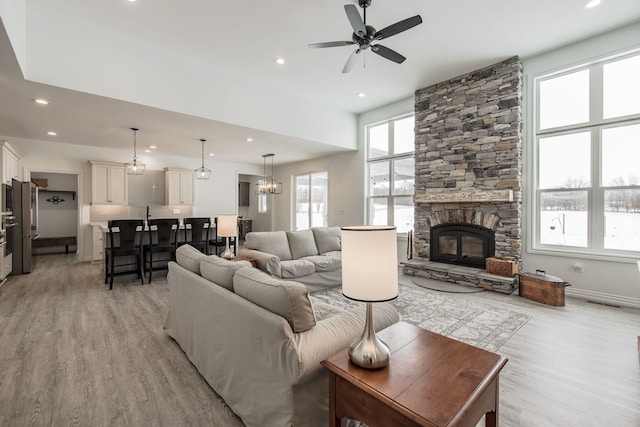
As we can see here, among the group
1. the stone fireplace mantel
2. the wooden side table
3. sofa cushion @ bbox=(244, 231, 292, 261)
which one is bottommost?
the wooden side table

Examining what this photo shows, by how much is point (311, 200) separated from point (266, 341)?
23.8 ft

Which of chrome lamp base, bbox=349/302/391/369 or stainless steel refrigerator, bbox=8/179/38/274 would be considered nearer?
chrome lamp base, bbox=349/302/391/369

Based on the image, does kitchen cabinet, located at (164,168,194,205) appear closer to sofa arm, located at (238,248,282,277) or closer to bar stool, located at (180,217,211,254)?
bar stool, located at (180,217,211,254)

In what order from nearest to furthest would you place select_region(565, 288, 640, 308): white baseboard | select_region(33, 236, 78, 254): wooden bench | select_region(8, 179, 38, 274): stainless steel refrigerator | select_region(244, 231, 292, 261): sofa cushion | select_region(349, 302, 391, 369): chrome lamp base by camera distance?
select_region(349, 302, 391, 369): chrome lamp base, select_region(565, 288, 640, 308): white baseboard, select_region(244, 231, 292, 261): sofa cushion, select_region(8, 179, 38, 274): stainless steel refrigerator, select_region(33, 236, 78, 254): wooden bench

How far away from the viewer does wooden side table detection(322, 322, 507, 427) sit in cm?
105

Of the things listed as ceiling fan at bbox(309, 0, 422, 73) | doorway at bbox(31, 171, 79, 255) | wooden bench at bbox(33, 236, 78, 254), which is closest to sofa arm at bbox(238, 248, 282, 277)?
ceiling fan at bbox(309, 0, 422, 73)

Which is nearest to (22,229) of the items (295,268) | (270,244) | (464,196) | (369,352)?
(270,244)

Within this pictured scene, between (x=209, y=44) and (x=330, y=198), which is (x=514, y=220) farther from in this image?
(x=209, y=44)

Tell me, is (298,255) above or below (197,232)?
below

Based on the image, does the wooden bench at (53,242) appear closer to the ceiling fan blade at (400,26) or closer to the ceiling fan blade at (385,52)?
the ceiling fan blade at (385,52)

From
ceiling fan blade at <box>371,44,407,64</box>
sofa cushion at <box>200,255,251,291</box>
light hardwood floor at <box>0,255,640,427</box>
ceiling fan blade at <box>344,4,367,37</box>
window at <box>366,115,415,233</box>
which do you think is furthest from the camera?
window at <box>366,115,415,233</box>

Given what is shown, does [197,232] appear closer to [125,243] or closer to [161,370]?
[125,243]

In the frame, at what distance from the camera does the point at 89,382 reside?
2.19 meters

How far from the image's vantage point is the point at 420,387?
3.81 feet
